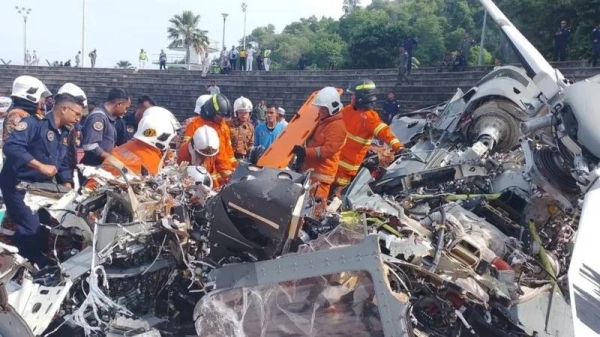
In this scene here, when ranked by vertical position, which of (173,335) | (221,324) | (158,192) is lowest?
(173,335)

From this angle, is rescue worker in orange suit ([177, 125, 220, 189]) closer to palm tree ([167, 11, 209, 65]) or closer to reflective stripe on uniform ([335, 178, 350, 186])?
reflective stripe on uniform ([335, 178, 350, 186])

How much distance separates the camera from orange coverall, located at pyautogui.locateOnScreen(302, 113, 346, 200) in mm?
5707

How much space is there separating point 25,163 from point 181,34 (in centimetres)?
4879

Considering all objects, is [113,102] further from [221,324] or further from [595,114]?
[595,114]

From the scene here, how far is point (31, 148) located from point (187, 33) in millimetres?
47727

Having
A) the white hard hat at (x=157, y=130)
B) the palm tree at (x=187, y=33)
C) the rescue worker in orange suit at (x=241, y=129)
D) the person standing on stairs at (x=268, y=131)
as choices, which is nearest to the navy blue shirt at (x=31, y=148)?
the white hard hat at (x=157, y=130)

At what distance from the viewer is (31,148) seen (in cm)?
469

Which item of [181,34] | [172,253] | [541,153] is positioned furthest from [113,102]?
Result: [181,34]

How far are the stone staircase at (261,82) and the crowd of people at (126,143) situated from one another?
33.2ft

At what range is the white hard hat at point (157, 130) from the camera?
4801 millimetres

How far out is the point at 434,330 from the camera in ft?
9.91

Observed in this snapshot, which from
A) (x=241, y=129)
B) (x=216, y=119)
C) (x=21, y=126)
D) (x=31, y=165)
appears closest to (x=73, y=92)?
(x=21, y=126)

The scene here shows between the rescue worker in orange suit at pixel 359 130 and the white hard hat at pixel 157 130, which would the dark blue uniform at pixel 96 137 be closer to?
the white hard hat at pixel 157 130

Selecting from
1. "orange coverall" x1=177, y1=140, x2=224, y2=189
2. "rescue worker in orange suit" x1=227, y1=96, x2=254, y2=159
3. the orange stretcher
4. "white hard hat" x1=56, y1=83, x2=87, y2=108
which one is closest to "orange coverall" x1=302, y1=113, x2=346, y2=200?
the orange stretcher
